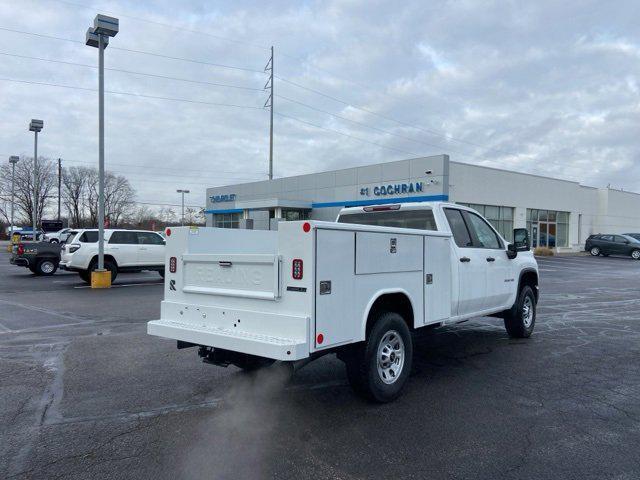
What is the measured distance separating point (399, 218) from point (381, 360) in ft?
7.54

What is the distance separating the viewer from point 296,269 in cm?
424

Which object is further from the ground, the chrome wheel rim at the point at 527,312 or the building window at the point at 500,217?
the building window at the point at 500,217

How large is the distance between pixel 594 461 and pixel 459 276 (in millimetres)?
2680

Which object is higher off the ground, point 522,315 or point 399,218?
point 399,218

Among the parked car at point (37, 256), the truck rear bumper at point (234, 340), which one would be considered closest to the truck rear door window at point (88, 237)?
the parked car at point (37, 256)

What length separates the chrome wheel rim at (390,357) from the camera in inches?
197

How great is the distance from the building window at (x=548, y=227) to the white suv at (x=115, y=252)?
2989 centimetres

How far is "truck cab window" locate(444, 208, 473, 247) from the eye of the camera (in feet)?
21.3

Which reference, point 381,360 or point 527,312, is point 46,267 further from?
point 381,360

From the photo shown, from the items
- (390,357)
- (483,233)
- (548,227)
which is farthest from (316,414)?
(548,227)

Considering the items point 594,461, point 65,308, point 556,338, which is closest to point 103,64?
point 65,308

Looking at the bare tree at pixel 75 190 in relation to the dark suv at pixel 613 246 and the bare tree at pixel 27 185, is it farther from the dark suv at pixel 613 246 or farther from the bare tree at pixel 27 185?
the dark suv at pixel 613 246

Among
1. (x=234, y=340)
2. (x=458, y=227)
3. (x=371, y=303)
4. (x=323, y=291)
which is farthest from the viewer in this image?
(x=458, y=227)

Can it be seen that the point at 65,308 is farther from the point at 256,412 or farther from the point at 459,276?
the point at 459,276
